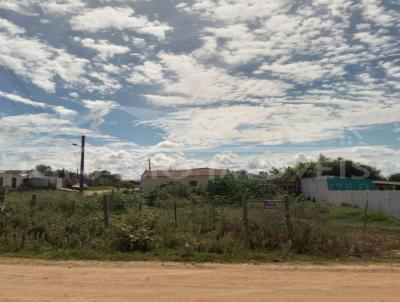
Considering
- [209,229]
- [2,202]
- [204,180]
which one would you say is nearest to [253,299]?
[209,229]

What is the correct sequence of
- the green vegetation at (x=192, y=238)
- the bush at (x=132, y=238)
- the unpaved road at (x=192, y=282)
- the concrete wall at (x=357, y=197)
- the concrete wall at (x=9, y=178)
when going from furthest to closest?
the concrete wall at (x=9, y=178), the concrete wall at (x=357, y=197), the bush at (x=132, y=238), the green vegetation at (x=192, y=238), the unpaved road at (x=192, y=282)

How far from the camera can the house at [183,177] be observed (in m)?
63.4

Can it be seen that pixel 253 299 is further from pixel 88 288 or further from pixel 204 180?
pixel 204 180

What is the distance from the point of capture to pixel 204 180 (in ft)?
207

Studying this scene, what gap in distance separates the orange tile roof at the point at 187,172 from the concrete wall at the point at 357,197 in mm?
16822

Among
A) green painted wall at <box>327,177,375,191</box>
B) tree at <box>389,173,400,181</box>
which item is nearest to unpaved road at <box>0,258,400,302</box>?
green painted wall at <box>327,177,375,191</box>

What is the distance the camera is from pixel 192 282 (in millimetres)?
9141

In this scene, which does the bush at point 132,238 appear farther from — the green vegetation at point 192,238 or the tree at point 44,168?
the tree at point 44,168

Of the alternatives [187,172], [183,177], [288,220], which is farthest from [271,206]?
[187,172]

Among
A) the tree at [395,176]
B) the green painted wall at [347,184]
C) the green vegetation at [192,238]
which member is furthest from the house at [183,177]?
the green vegetation at [192,238]

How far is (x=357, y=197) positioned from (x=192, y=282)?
26893mm

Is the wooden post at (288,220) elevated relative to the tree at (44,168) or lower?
lower

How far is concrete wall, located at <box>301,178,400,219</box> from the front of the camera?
27.4 metres

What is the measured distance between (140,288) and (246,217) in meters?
6.05
